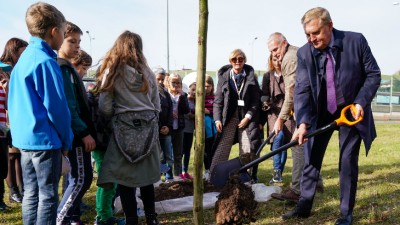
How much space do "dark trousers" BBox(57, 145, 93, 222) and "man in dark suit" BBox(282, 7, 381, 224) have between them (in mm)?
1841

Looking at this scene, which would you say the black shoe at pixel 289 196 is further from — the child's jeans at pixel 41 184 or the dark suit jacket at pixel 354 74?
the child's jeans at pixel 41 184

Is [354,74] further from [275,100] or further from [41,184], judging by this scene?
[41,184]

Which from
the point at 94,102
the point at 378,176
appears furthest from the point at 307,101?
the point at 378,176

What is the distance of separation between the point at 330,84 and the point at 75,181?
232 cm

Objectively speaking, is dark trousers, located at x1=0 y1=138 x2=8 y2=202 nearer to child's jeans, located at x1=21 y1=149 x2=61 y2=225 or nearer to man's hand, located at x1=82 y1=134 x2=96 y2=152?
A: man's hand, located at x1=82 y1=134 x2=96 y2=152

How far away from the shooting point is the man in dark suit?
3512mm

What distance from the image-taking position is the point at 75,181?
350 cm

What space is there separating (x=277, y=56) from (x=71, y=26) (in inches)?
94.9

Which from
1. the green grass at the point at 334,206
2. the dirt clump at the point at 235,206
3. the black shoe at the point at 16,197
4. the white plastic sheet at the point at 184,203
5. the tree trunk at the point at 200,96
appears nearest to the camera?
the tree trunk at the point at 200,96

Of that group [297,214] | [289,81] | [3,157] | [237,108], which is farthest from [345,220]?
[3,157]

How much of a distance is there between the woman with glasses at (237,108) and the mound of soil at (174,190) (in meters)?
0.38

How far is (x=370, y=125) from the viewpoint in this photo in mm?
3619

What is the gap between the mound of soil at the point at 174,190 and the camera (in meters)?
5.03

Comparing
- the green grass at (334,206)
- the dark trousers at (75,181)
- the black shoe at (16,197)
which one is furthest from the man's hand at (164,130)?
the dark trousers at (75,181)
